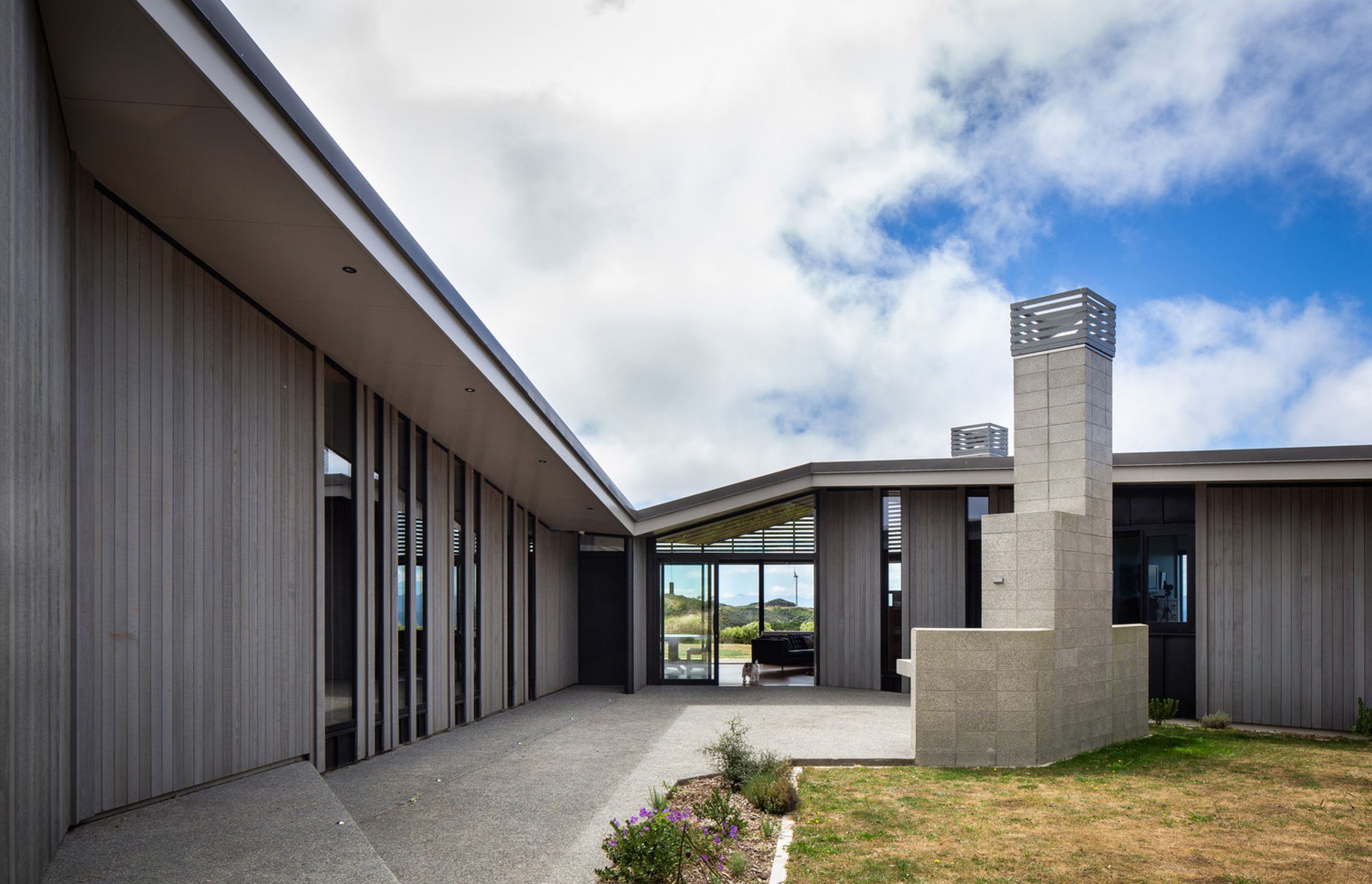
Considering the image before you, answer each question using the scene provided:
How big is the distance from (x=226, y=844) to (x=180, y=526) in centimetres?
229

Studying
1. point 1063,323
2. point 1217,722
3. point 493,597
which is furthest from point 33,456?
point 1217,722

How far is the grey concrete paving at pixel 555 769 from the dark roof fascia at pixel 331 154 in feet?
13.0

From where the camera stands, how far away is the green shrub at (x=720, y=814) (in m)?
6.73

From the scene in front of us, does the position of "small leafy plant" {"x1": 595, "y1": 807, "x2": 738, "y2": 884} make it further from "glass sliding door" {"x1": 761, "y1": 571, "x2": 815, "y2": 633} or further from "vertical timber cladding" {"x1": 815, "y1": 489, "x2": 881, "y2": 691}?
"glass sliding door" {"x1": 761, "y1": 571, "x2": 815, "y2": 633}

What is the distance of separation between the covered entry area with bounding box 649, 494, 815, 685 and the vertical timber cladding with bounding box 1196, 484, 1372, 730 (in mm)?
6433

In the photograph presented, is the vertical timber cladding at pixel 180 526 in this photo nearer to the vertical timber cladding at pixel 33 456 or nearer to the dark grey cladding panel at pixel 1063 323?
the vertical timber cladding at pixel 33 456

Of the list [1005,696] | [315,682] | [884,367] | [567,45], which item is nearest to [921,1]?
[567,45]

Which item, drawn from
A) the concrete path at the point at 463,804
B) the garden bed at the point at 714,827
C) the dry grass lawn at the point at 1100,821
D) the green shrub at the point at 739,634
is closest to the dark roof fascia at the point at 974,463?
the green shrub at the point at 739,634

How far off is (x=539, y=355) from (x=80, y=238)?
34.4m

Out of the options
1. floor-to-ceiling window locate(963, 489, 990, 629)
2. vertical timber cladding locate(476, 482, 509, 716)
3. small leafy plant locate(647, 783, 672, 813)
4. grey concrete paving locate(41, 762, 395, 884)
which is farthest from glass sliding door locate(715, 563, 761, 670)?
grey concrete paving locate(41, 762, 395, 884)

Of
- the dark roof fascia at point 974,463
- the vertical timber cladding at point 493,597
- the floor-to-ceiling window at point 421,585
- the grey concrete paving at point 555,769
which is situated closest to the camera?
the grey concrete paving at point 555,769

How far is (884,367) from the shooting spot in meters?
31.1

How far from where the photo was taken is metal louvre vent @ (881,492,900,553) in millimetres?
16031

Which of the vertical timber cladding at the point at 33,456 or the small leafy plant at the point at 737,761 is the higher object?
the vertical timber cladding at the point at 33,456
